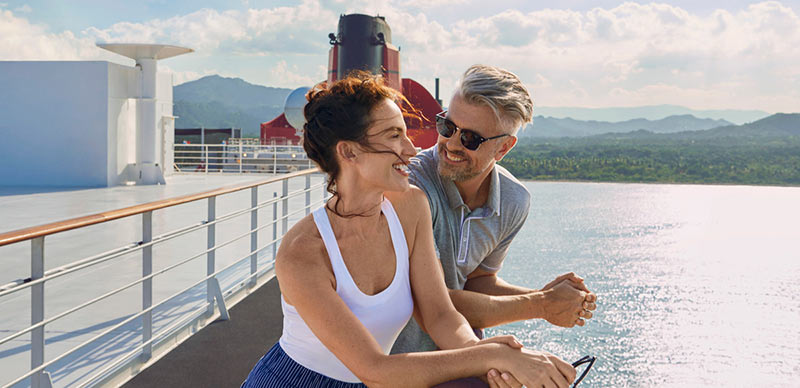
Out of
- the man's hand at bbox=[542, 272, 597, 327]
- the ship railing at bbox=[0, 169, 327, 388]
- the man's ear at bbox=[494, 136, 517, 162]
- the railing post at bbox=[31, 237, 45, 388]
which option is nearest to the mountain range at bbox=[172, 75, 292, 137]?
the ship railing at bbox=[0, 169, 327, 388]

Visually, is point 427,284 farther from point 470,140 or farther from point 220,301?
point 220,301

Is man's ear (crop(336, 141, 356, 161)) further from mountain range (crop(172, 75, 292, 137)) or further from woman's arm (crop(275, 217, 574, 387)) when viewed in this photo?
mountain range (crop(172, 75, 292, 137))

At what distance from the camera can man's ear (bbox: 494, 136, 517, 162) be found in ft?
4.53

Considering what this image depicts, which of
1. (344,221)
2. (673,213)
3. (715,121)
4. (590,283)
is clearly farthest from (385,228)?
(715,121)

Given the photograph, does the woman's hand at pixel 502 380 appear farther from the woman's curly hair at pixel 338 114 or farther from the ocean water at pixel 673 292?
the ocean water at pixel 673 292

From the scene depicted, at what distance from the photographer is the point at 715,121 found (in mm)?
132500

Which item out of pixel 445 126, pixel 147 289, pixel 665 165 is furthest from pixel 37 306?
pixel 665 165

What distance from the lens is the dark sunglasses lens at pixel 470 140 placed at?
133cm

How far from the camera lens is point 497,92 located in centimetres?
131

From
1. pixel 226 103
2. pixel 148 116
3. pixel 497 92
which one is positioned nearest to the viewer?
pixel 497 92

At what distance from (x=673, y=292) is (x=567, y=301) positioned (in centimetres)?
920

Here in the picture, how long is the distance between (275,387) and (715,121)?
147 metres

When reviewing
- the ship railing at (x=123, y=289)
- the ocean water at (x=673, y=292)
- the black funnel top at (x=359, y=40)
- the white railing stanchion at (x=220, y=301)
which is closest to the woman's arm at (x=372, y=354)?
the ship railing at (x=123, y=289)

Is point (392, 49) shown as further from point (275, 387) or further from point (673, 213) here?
point (673, 213)
